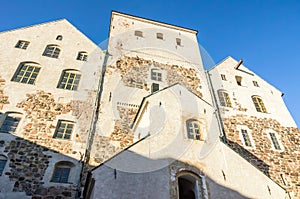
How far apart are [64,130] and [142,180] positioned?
6039 mm

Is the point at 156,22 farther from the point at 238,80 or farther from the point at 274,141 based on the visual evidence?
the point at 274,141

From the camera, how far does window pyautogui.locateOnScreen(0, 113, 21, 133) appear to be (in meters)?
11.2

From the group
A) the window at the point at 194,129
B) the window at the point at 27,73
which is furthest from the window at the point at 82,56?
the window at the point at 194,129

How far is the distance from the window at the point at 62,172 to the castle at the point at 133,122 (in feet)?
0.15

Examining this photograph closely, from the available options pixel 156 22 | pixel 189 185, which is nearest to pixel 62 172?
pixel 189 185

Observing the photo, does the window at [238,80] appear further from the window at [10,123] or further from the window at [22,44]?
the window at [22,44]

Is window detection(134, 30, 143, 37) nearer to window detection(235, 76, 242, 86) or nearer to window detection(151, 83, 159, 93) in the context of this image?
window detection(151, 83, 159, 93)

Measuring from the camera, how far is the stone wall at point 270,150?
13328 mm

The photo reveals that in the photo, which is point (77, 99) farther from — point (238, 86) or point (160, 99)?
point (238, 86)

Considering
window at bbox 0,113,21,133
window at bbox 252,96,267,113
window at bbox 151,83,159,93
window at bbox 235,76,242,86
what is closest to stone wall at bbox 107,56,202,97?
window at bbox 151,83,159,93

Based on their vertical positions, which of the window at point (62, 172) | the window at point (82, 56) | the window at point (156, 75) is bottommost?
the window at point (62, 172)

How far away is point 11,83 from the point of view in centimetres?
1312

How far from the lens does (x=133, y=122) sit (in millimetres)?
13250

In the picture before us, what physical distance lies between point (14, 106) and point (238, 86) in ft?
51.5
